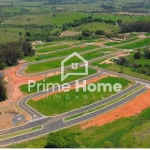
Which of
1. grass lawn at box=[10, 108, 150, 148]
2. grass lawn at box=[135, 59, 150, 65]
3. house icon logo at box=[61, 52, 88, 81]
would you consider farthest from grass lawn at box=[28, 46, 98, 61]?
grass lawn at box=[10, 108, 150, 148]

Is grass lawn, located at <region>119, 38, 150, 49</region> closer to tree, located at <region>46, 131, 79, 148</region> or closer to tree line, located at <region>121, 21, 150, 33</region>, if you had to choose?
tree line, located at <region>121, 21, 150, 33</region>

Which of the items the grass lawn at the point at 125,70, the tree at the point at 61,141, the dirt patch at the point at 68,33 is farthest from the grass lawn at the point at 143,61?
the dirt patch at the point at 68,33

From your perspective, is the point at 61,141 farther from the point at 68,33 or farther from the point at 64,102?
the point at 68,33

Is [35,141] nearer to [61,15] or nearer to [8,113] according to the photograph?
[8,113]

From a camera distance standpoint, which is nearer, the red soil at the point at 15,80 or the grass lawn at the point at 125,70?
the red soil at the point at 15,80

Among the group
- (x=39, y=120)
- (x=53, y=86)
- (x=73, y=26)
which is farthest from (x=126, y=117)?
(x=73, y=26)

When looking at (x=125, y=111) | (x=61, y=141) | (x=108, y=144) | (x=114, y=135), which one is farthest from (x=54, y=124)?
(x=125, y=111)

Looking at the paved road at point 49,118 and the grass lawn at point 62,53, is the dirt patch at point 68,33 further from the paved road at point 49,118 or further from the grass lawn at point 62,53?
the paved road at point 49,118
